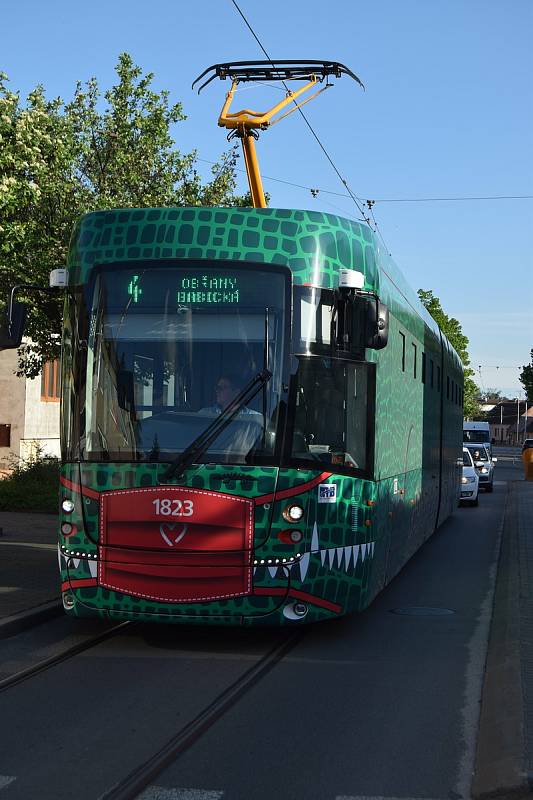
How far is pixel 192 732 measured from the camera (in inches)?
250

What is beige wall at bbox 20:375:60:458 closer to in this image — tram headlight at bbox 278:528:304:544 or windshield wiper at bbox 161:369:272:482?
windshield wiper at bbox 161:369:272:482

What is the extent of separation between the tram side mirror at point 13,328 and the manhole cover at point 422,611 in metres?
4.78

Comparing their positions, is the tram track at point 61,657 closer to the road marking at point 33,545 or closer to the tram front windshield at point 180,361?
the tram front windshield at point 180,361

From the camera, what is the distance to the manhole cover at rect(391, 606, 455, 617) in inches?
445

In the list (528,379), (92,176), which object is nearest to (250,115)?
(92,176)

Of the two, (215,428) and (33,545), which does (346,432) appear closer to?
(215,428)

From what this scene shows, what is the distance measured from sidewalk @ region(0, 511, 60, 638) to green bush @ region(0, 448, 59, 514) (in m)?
2.15

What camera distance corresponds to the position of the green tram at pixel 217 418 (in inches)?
332

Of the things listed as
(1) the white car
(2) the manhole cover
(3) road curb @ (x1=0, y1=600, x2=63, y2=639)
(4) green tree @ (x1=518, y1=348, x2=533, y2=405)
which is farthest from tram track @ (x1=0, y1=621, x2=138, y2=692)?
(4) green tree @ (x1=518, y1=348, x2=533, y2=405)

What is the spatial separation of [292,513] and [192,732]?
2.46 metres

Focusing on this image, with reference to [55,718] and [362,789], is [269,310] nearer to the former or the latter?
[55,718]

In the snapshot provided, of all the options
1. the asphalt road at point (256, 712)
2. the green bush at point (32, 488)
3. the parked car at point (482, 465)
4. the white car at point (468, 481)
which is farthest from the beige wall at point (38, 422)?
the asphalt road at point (256, 712)

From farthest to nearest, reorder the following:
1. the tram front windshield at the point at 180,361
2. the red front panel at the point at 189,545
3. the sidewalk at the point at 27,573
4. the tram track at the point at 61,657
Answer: the sidewalk at the point at 27,573 → the tram front windshield at the point at 180,361 → the red front panel at the point at 189,545 → the tram track at the point at 61,657

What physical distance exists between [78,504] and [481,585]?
666 cm
